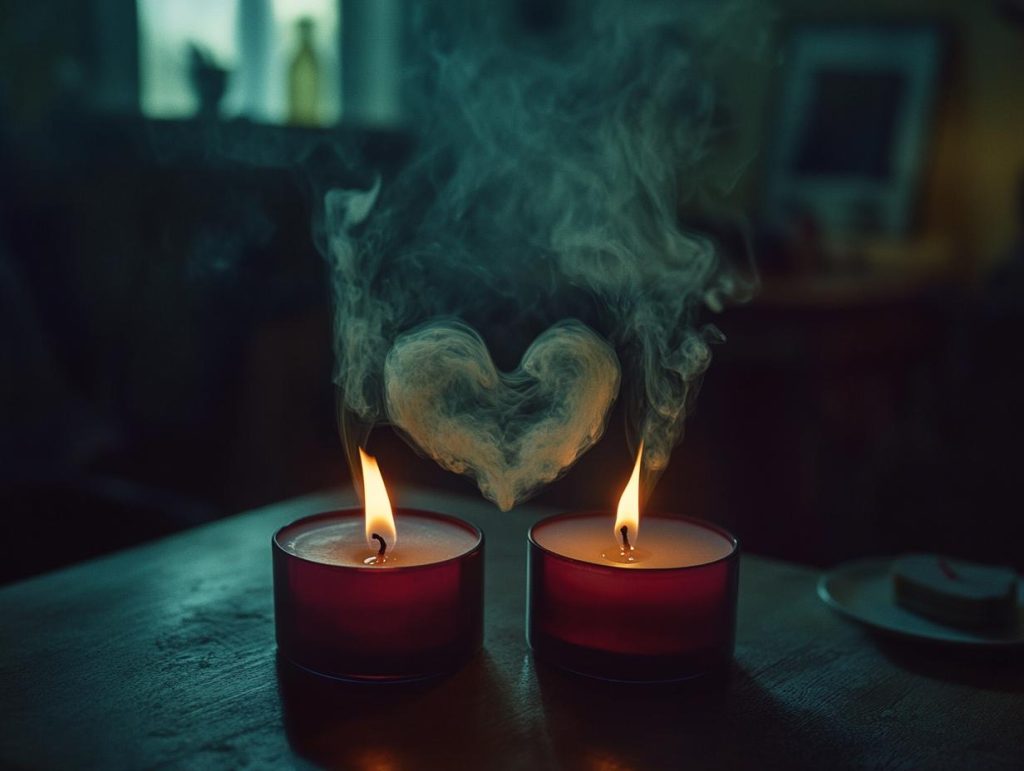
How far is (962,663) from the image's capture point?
0.83m

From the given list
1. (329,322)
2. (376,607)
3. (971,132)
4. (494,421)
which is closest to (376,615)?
(376,607)

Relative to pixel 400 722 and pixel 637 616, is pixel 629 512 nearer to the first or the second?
pixel 637 616

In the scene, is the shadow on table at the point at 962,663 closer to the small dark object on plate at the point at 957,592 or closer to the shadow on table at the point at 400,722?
the small dark object on plate at the point at 957,592

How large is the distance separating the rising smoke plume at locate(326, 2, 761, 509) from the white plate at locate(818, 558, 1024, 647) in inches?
7.9

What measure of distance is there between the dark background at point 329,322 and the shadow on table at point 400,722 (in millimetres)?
1041

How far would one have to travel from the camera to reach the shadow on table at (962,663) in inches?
31.4

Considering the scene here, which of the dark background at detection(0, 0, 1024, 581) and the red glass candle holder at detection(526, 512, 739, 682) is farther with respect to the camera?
the dark background at detection(0, 0, 1024, 581)

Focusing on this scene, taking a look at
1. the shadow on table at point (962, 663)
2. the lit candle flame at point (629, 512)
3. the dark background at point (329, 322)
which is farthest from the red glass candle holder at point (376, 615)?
the dark background at point (329, 322)

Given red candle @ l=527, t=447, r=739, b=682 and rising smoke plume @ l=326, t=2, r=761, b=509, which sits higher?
rising smoke plume @ l=326, t=2, r=761, b=509

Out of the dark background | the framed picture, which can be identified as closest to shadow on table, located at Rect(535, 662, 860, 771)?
Answer: the dark background

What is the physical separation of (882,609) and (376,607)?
1.53 ft

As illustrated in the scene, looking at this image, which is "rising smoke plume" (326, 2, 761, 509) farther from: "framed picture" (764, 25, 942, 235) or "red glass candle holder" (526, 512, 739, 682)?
"framed picture" (764, 25, 942, 235)

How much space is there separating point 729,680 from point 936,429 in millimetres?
1299

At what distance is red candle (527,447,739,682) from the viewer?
0.74 metres
